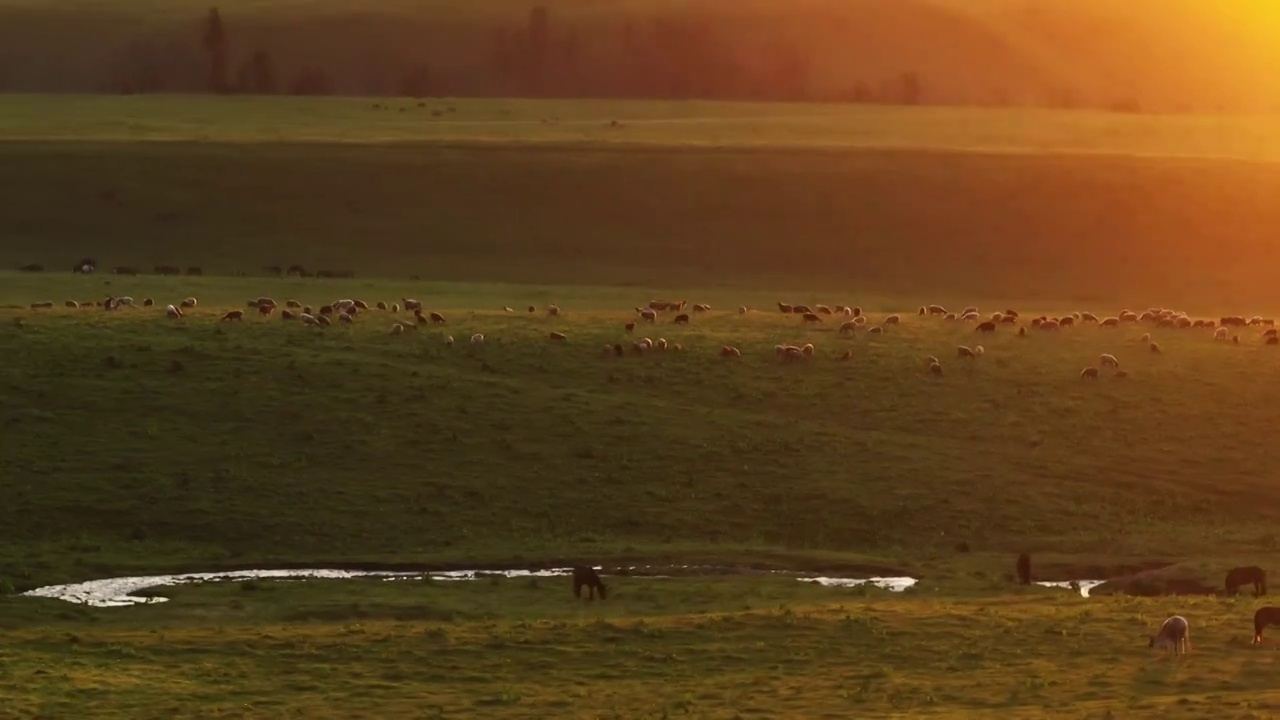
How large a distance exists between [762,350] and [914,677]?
24054 mm

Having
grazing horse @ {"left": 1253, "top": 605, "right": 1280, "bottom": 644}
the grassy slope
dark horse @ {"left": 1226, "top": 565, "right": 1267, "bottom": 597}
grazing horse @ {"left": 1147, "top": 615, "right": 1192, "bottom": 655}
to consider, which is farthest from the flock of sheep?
grazing horse @ {"left": 1147, "top": 615, "right": 1192, "bottom": 655}

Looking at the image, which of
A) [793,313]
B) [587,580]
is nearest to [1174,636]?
[587,580]

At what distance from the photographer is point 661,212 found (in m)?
87.0

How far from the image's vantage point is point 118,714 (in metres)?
23.4

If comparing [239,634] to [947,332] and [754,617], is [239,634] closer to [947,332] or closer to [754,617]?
[754,617]

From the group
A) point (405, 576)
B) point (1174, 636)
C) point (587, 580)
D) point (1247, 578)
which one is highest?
point (405, 576)

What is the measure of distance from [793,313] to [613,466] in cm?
1803

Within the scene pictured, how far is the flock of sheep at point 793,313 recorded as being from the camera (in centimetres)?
4809

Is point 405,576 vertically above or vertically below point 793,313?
below

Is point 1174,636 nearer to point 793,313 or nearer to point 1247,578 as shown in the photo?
point 1247,578

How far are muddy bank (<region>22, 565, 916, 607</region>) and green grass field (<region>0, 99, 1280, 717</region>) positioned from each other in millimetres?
578

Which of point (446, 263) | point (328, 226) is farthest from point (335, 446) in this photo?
point (328, 226)

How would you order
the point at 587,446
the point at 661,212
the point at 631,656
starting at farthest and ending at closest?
1. the point at 661,212
2. the point at 587,446
3. the point at 631,656

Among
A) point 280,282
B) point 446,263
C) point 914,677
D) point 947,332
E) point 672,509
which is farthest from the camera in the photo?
point 446,263
